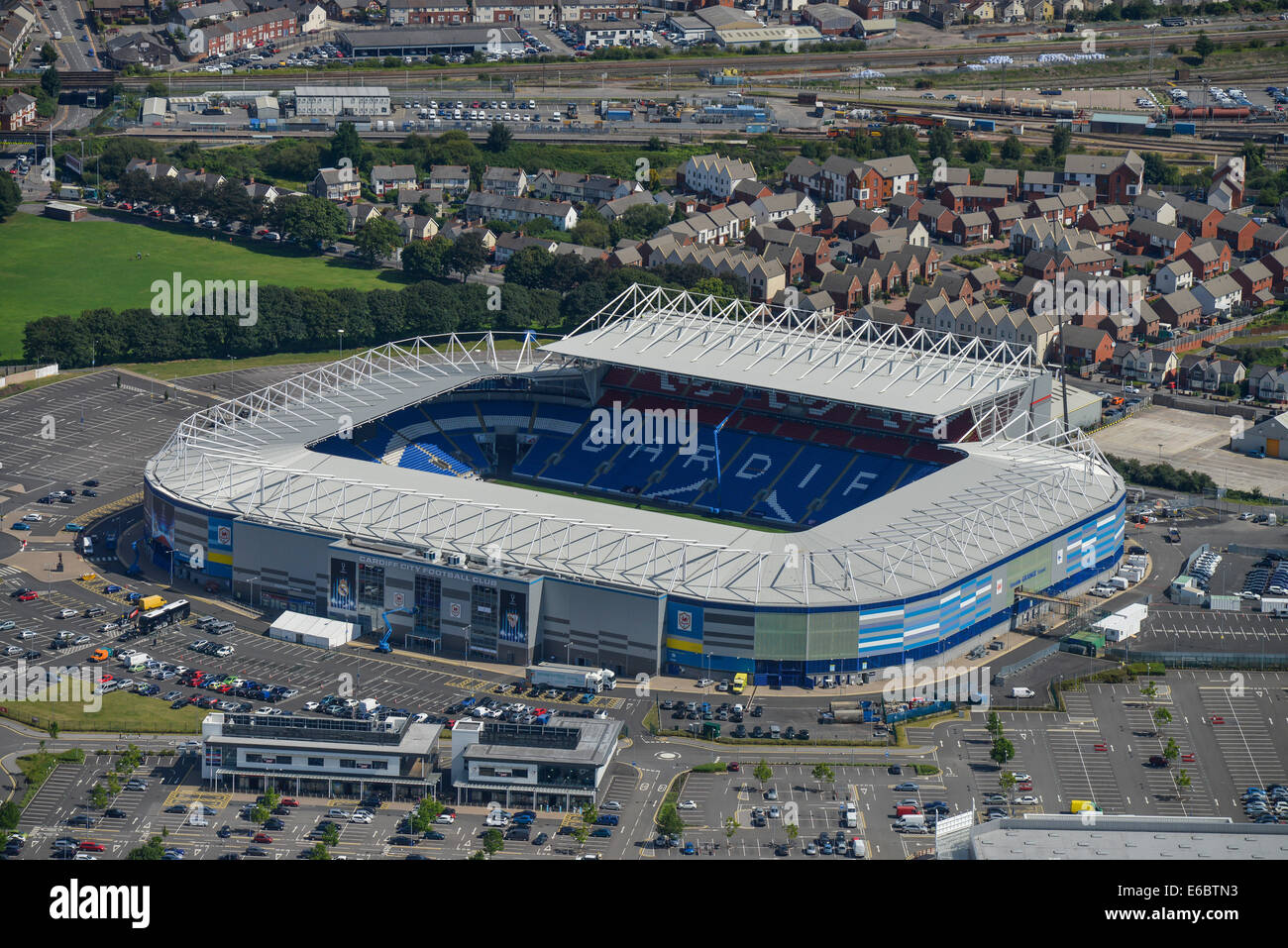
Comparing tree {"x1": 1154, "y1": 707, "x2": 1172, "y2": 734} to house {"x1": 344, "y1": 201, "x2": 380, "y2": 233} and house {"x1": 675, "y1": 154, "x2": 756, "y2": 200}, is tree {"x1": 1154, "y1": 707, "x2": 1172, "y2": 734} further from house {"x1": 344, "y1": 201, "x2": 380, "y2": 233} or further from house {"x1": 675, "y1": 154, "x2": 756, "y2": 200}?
house {"x1": 344, "y1": 201, "x2": 380, "y2": 233}

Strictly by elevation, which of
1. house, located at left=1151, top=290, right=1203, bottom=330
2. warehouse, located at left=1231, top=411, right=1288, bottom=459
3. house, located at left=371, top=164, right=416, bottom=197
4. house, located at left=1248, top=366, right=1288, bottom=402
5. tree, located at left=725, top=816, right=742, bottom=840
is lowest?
tree, located at left=725, top=816, right=742, bottom=840

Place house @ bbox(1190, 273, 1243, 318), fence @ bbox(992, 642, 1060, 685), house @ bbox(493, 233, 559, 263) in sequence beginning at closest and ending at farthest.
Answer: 1. fence @ bbox(992, 642, 1060, 685)
2. house @ bbox(1190, 273, 1243, 318)
3. house @ bbox(493, 233, 559, 263)

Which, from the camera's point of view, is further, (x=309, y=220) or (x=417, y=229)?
(x=417, y=229)

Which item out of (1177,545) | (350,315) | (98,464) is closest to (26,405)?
(98,464)

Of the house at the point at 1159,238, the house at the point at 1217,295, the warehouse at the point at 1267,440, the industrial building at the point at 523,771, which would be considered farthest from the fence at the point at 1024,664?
the house at the point at 1159,238

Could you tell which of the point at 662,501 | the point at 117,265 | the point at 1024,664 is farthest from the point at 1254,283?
the point at 117,265

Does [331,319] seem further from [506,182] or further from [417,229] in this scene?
[506,182]

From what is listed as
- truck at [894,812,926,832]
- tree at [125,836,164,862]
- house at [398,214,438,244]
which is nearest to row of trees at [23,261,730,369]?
house at [398,214,438,244]
